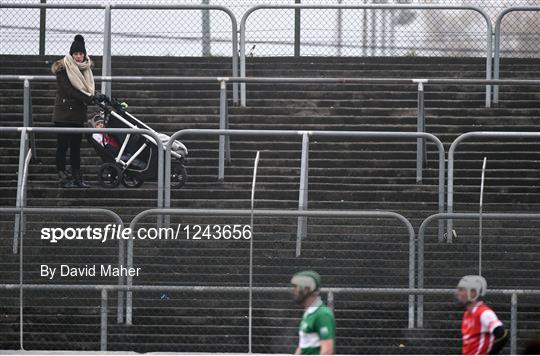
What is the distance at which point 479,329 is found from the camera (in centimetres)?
949

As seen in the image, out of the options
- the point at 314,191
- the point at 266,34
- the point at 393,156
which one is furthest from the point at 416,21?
the point at 314,191

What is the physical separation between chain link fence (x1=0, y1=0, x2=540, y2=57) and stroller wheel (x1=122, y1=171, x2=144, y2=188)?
367cm

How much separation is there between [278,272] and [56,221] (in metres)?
1.90

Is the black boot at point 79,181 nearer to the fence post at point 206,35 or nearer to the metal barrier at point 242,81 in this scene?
the metal barrier at point 242,81

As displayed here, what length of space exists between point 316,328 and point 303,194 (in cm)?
349

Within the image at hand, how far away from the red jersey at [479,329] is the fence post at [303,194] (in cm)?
249

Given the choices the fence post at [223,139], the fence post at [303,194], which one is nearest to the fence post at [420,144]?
the fence post at [303,194]

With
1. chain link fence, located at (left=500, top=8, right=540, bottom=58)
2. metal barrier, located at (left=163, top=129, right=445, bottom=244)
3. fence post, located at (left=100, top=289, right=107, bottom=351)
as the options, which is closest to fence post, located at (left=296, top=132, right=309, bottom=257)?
metal barrier, located at (left=163, top=129, right=445, bottom=244)

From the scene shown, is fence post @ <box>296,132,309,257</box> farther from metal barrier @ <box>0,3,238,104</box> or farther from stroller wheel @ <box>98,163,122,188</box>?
metal barrier @ <box>0,3,238,104</box>

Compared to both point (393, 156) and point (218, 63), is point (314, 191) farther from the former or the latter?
point (218, 63)

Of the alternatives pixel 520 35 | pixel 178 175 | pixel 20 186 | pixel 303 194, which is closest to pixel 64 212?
pixel 20 186

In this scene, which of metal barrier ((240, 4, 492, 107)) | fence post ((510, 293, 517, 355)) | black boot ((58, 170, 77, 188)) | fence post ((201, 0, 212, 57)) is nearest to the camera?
fence post ((510, 293, 517, 355))

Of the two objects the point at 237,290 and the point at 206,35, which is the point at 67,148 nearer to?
the point at 237,290

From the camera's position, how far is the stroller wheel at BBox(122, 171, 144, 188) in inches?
521
